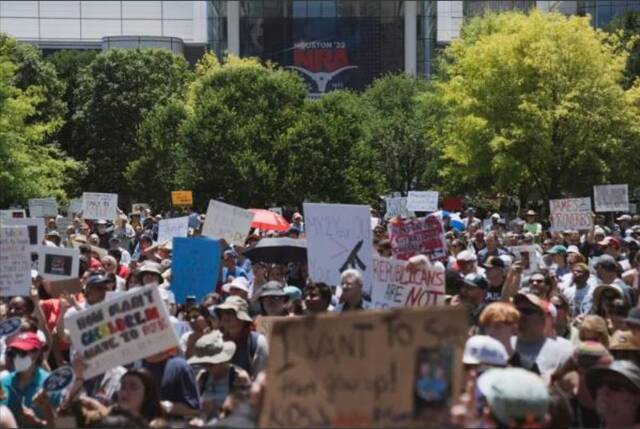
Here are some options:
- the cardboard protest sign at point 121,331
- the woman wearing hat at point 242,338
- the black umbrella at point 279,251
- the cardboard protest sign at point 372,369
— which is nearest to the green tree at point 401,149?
the black umbrella at point 279,251

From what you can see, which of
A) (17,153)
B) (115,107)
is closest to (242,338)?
(17,153)

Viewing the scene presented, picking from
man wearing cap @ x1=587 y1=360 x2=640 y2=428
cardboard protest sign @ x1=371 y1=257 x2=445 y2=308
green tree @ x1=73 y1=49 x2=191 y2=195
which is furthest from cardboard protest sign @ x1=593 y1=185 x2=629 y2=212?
green tree @ x1=73 y1=49 x2=191 y2=195

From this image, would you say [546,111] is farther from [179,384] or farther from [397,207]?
[179,384]

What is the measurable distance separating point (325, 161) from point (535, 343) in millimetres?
40330

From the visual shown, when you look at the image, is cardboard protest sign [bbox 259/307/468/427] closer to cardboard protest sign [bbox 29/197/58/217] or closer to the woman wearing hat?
the woman wearing hat

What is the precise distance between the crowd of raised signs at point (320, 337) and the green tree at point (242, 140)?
99.8ft

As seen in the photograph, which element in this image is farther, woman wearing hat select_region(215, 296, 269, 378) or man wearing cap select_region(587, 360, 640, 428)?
woman wearing hat select_region(215, 296, 269, 378)

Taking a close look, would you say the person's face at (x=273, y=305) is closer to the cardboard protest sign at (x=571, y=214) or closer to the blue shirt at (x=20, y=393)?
the blue shirt at (x=20, y=393)

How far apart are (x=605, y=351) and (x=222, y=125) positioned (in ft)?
135

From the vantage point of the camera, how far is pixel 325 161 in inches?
1912

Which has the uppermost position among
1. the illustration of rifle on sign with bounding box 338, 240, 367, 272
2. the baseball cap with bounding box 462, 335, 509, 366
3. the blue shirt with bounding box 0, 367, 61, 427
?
the illustration of rifle on sign with bounding box 338, 240, 367, 272

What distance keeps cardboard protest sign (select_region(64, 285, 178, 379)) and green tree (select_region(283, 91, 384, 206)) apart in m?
40.0

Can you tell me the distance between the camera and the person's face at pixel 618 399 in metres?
6.64

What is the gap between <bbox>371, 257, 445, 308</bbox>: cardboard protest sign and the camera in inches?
417
